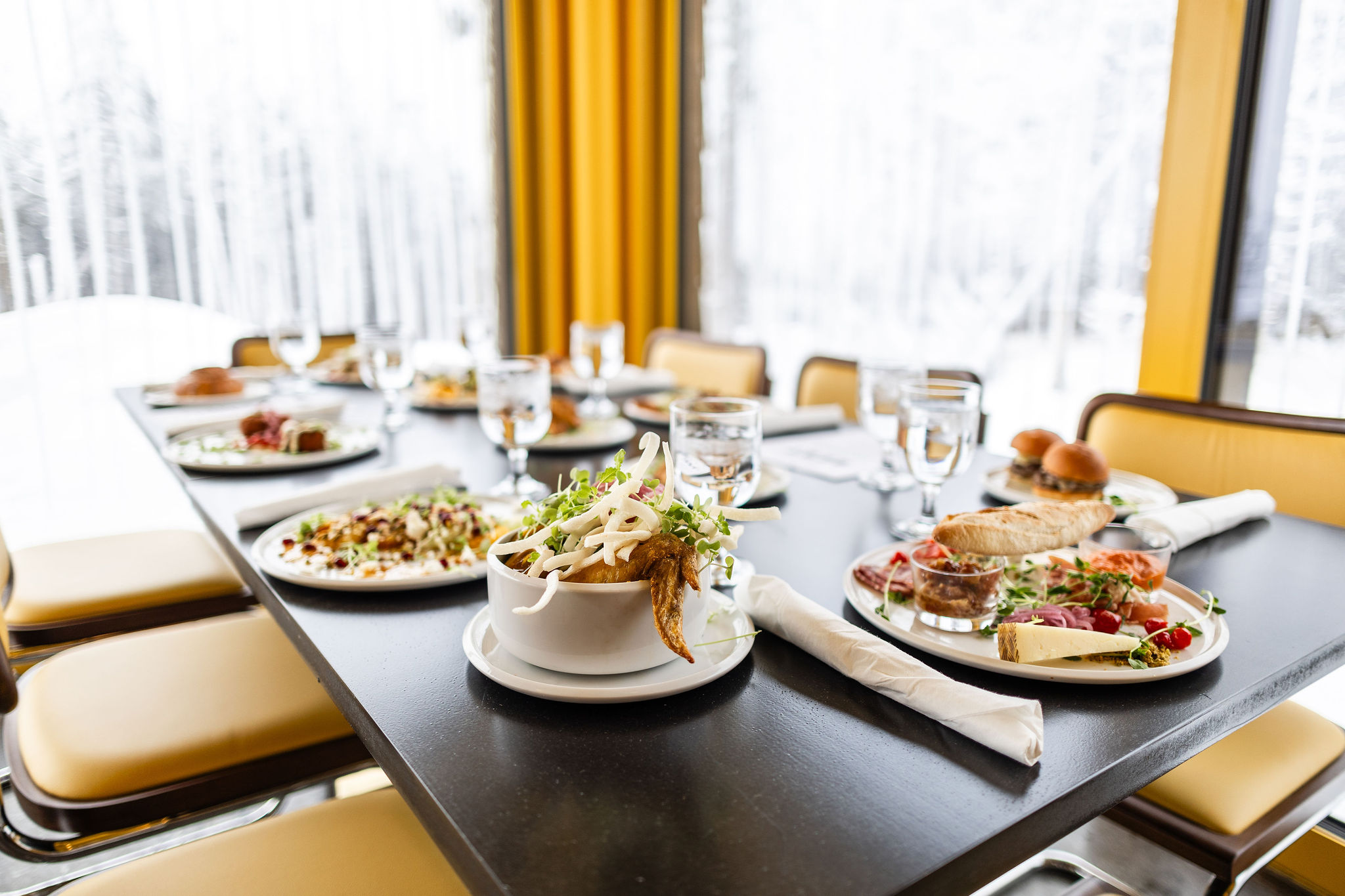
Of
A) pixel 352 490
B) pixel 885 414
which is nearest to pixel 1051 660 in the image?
pixel 885 414

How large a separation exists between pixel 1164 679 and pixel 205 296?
368cm

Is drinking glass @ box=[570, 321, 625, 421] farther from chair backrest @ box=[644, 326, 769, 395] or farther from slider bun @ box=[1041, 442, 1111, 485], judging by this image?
slider bun @ box=[1041, 442, 1111, 485]

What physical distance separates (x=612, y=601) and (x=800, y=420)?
121cm

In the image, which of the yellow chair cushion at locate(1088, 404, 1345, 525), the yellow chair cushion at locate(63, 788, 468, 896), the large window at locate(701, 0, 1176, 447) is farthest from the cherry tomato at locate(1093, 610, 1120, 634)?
the large window at locate(701, 0, 1176, 447)

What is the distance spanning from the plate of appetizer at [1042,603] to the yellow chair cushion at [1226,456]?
736mm

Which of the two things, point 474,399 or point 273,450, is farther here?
point 474,399

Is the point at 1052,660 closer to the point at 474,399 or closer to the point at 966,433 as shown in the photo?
the point at 966,433

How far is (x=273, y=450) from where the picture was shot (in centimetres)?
155

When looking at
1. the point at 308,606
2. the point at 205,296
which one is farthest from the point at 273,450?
the point at 205,296

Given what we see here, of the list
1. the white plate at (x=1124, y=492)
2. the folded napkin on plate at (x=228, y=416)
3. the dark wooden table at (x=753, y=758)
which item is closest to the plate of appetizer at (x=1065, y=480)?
the white plate at (x=1124, y=492)

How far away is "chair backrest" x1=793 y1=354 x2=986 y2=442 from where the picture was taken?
233cm

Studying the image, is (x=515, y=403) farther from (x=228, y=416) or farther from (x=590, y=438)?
(x=228, y=416)

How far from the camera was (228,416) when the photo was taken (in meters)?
1.81

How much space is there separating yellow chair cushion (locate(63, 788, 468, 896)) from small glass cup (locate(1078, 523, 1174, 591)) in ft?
2.33
